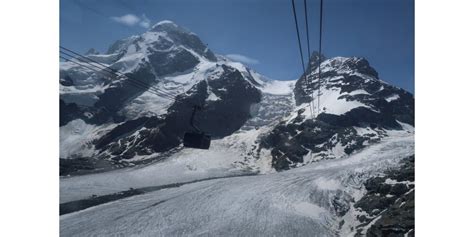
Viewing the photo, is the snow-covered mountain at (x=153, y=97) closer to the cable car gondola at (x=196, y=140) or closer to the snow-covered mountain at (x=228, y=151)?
the snow-covered mountain at (x=228, y=151)

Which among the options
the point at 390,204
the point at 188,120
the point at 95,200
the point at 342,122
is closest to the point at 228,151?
the point at 188,120

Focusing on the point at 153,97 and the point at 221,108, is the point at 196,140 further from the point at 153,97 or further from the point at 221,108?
the point at 153,97

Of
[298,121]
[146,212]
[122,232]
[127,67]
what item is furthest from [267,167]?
[127,67]

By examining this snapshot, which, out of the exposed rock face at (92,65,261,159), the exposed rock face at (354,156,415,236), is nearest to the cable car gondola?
the exposed rock face at (354,156,415,236)

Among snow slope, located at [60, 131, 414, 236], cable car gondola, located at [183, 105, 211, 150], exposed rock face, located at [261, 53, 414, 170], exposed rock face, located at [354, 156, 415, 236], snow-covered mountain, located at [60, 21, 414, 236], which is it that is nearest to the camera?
cable car gondola, located at [183, 105, 211, 150]

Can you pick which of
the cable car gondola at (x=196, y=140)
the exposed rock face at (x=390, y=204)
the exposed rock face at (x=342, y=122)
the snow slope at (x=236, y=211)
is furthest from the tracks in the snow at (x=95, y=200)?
the exposed rock face at (x=342, y=122)

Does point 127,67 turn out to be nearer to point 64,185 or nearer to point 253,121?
point 253,121

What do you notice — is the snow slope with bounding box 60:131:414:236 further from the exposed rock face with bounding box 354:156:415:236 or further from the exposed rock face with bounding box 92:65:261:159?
the exposed rock face with bounding box 92:65:261:159
